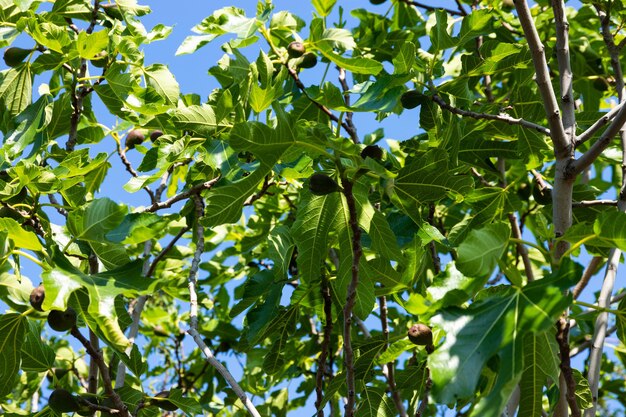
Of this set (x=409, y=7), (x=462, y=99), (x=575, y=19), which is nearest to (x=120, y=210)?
(x=462, y=99)

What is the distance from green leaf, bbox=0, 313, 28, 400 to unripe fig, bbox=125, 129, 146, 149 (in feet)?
4.00

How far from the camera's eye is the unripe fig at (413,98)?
267 centimetres

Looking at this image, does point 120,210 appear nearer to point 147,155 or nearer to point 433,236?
point 147,155

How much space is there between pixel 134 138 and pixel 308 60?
1.03m

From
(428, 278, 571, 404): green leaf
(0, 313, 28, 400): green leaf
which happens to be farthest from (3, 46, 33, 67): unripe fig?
(428, 278, 571, 404): green leaf

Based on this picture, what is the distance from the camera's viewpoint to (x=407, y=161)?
8.74 feet

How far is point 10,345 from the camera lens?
8.07ft

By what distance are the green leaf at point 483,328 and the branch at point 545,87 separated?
0.60m

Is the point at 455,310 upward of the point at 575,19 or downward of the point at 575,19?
downward

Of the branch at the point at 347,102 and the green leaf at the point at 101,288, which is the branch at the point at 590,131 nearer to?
the branch at the point at 347,102

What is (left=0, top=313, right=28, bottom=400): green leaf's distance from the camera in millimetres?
2424

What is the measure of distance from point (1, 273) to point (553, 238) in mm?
1663

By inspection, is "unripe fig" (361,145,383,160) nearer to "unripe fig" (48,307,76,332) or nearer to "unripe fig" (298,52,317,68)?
"unripe fig" (298,52,317,68)

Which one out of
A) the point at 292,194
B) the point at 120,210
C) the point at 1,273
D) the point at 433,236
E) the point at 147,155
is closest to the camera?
the point at 120,210
